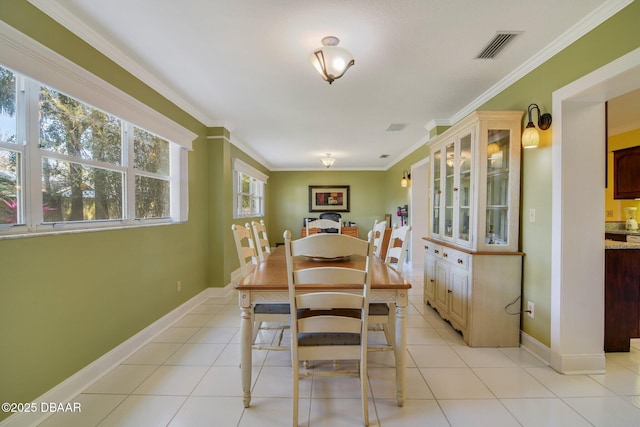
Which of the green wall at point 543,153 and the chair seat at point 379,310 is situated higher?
the green wall at point 543,153

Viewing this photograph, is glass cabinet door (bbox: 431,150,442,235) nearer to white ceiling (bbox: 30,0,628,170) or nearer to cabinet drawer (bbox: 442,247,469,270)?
cabinet drawer (bbox: 442,247,469,270)

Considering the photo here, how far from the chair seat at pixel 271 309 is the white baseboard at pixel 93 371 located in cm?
117

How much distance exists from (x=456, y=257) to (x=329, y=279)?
176 centimetres

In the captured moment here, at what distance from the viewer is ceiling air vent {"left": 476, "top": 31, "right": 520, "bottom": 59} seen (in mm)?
1877

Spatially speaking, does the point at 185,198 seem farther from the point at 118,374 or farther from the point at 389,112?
the point at 389,112

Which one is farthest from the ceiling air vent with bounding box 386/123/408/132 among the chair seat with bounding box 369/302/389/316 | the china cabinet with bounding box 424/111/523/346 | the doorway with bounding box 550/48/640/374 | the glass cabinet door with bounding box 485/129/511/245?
the chair seat with bounding box 369/302/389/316

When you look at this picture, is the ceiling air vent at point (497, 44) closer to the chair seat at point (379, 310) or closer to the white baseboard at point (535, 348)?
the chair seat at point (379, 310)

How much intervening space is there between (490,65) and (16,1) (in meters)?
3.20

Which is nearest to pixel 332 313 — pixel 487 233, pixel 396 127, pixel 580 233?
pixel 487 233

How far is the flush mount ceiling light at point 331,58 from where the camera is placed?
1.85 m

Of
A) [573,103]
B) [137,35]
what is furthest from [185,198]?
[573,103]

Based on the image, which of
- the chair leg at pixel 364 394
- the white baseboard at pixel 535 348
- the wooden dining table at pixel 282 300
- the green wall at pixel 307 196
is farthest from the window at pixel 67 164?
the green wall at pixel 307 196

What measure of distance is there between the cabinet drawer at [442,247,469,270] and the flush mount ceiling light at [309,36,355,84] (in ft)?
6.33

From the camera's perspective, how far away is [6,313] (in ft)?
4.57
